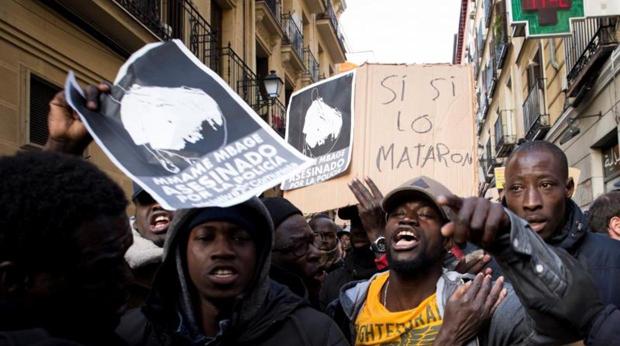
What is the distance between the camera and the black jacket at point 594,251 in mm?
2355

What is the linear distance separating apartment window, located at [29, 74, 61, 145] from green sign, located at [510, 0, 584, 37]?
684cm

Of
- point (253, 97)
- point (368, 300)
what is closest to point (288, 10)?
point (253, 97)

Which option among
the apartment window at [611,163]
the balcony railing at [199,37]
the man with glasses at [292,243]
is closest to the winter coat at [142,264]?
the man with glasses at [292,243]

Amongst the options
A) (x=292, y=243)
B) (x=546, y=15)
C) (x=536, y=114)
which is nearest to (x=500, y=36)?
(x=536, y=114)

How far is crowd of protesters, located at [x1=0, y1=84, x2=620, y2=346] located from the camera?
1396 mm

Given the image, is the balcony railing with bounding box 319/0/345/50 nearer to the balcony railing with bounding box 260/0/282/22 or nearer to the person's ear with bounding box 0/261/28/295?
the balcony railing with bounding box 260/0/282/22

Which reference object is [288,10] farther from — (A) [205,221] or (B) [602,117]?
(A) [205,221]

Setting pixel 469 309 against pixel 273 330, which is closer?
pixel 273 330

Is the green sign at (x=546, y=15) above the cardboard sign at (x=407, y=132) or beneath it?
above

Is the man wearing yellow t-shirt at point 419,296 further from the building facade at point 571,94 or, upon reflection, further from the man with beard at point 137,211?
the building facade at point 571,94

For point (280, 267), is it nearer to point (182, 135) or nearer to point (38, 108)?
point (182, 135)

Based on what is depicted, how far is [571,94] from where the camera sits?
438 inches

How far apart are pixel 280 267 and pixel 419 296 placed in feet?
2.44

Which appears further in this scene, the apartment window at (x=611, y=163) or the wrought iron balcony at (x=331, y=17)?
the wrought iron balcony at (x=331, y=17)
